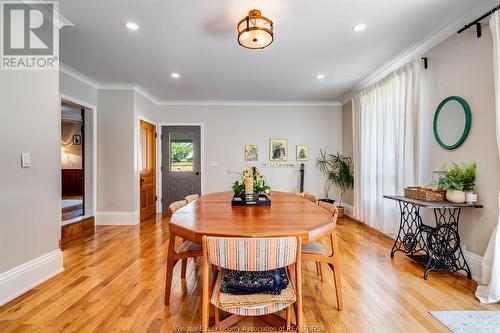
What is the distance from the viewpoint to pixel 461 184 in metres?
2.37

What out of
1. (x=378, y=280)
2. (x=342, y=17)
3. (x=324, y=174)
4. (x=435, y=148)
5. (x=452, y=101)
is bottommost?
(x=378, y=280)

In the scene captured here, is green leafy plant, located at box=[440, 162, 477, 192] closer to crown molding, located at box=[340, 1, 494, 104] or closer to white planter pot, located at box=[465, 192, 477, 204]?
white planter pot, located at box=[465, 192, 477, 204]

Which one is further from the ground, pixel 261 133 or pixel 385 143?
pixel 261 133

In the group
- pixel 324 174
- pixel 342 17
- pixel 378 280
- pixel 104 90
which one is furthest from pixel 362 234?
pixel 104 90

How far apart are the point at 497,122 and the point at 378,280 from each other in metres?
1.76

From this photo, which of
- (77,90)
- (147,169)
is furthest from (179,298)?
(77,90)

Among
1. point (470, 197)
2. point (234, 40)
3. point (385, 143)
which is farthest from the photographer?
point (385, 143)

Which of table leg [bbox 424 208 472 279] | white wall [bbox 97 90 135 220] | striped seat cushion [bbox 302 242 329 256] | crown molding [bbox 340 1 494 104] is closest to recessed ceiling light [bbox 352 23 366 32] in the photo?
crown molding [bbox 340 1 494 104]

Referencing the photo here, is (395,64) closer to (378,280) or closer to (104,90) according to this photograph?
(378,280)

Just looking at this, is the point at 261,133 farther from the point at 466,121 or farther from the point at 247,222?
the point at 247,222

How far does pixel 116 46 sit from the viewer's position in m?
3.03

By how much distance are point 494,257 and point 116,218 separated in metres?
5.24

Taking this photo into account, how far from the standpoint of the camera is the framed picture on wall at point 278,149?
18.9ft

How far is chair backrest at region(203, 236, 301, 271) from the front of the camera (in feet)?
3.95
